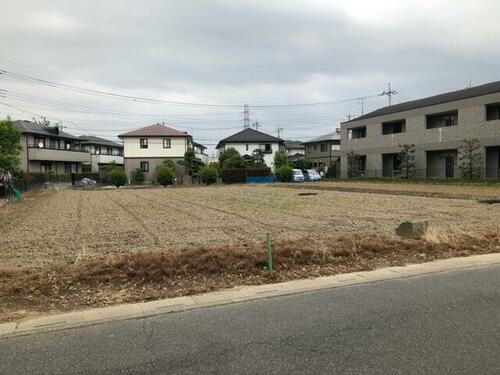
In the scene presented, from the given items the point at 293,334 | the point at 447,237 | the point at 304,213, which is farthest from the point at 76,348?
the point at 304,213

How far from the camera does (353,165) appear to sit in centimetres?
4675

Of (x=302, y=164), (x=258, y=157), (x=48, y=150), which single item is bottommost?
(x=302, y=164)

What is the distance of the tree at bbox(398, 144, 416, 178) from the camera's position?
39.0m

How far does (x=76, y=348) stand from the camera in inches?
142

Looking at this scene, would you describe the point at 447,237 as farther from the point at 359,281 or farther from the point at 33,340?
the point at 33,340

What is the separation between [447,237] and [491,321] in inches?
166

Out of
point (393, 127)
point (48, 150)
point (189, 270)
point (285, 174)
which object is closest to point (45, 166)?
point (48, 150)

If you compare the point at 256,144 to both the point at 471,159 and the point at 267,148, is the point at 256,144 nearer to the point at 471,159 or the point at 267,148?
the point at 267,148

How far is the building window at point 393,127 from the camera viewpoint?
141ft

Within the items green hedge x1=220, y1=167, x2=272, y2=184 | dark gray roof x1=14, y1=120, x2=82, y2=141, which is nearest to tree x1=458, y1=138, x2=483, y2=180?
green hedge x1=220, y1=167, x2=272, y2=184

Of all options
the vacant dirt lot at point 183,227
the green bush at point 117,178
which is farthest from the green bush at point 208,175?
the vacant dirt lot at point 183,227

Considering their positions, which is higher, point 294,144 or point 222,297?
point 294,144

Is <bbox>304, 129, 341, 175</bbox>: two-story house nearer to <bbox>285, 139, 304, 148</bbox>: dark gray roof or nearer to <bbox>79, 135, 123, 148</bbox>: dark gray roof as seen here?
<bbox>285, 139, 304, 148</bbox>: dark gray roof

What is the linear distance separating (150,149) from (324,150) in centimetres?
2887
